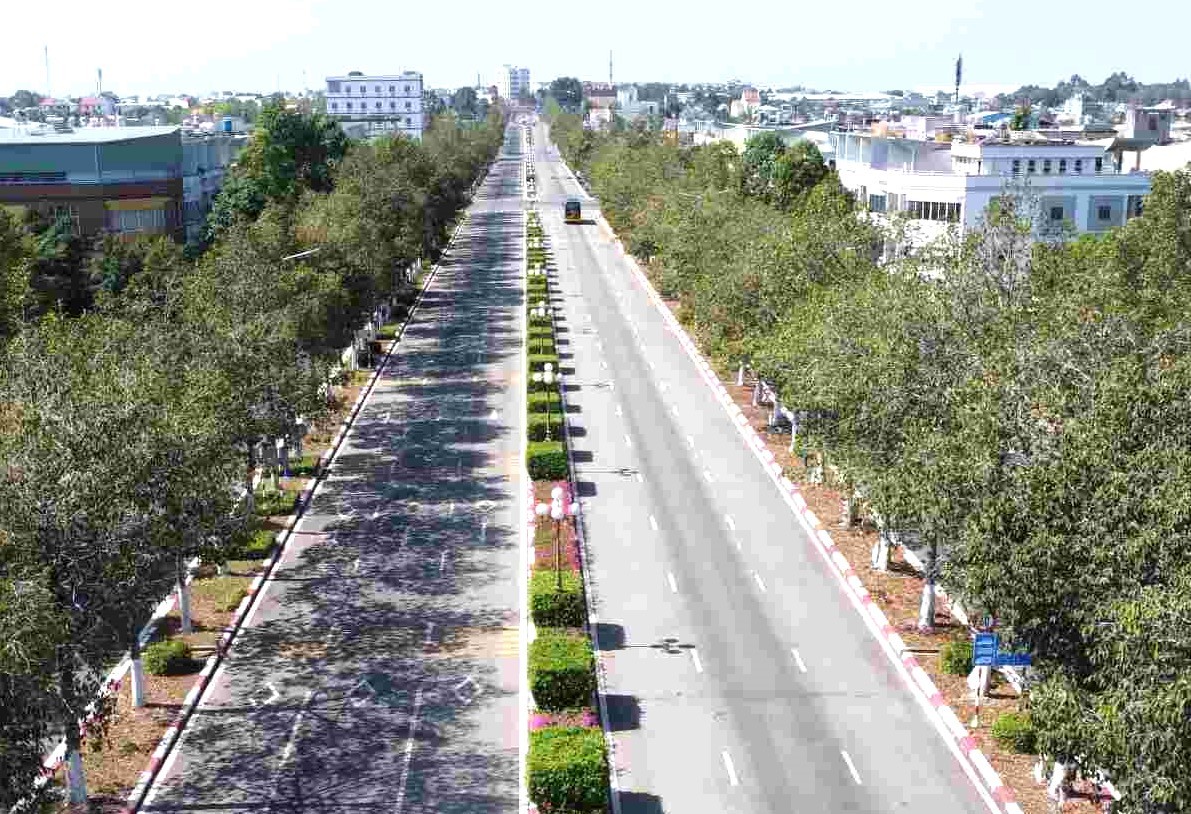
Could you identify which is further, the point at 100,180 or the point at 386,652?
the point at 100,180

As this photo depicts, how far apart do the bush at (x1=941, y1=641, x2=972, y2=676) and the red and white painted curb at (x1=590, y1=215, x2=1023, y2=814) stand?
619 millimetres

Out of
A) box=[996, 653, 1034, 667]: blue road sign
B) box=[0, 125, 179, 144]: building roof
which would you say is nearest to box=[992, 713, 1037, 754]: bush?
box=[996, 653, 1034, 667]: blue road sign

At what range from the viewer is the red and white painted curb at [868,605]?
27.6 metres

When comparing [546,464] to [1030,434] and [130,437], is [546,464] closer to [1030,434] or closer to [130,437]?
[130,437]

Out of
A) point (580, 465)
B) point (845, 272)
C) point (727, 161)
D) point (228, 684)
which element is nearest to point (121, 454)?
point (228, 684)

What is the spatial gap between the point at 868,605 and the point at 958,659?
489cm

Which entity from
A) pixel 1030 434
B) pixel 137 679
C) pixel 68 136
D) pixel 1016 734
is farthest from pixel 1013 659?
pixel 68 136

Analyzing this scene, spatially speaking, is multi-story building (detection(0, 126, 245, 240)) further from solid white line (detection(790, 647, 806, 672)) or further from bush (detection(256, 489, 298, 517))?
solid white line (detection(790, 647, 806, 672))

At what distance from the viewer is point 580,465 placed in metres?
51.6

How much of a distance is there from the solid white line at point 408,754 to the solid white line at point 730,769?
6765mm

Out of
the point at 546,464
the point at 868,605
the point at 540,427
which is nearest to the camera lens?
the point at 868,605

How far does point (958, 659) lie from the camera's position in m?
32.2

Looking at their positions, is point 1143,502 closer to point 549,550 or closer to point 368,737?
point 368,737

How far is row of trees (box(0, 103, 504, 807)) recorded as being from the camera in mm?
22984
